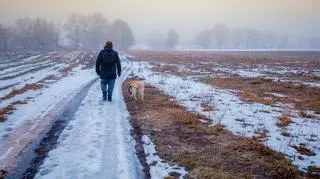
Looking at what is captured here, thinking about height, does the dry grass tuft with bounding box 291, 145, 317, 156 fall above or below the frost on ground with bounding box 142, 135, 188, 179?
above

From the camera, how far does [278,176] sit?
6.77m

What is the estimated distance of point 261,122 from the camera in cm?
1110

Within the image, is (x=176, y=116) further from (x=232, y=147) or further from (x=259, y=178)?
(x=259, y=178)

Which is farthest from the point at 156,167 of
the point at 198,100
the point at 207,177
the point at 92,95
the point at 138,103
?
the point at 92,95

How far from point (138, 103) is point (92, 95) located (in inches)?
120

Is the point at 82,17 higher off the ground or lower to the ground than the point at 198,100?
higher

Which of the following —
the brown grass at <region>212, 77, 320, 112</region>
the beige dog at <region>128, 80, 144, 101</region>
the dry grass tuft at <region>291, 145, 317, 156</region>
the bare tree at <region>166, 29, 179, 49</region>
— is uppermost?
the bare tree at <region>166, 29, 179, 49</region>

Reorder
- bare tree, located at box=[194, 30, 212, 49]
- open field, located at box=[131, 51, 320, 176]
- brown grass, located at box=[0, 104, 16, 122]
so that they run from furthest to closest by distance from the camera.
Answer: bare tree, located at box=[194, 30, 212, 49] < brown grass, located at box=[0, 104, 16, 122] < open field, located at box=[131, 51, 320, 176]

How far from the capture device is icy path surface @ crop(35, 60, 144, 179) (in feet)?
21.9

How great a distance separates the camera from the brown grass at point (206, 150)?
693 cm

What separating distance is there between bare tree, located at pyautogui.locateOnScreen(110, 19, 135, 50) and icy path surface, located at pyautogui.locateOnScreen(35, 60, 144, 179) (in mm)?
120112

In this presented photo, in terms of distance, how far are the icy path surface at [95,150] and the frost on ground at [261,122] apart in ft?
11.0

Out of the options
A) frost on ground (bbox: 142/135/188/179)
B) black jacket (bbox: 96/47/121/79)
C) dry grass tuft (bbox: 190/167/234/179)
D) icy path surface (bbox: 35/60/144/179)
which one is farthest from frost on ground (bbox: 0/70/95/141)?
dry grass tuft (bbox: 190/167/234/179)

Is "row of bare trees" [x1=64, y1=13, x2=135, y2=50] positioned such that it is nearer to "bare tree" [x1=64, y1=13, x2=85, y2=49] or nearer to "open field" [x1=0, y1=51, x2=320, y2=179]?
"bare tree" [x1=64, y1=13, x2=85, y2=49]
